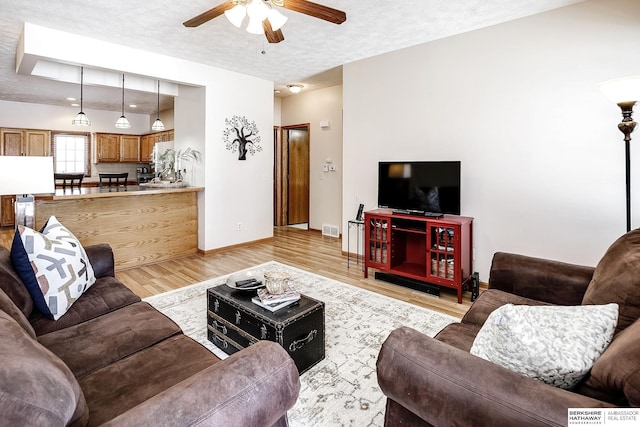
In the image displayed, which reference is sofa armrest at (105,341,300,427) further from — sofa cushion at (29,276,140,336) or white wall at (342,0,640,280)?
white wall at (342,0,640,280)

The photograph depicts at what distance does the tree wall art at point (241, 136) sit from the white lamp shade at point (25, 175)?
2569 mm

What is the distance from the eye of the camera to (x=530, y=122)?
315cm

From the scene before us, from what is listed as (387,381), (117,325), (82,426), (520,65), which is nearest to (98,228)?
(117,325)

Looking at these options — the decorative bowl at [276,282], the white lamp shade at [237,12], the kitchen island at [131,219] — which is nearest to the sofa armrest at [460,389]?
the decorative bowl at [276,282]

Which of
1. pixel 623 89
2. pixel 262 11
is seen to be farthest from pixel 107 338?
pixel 623 89

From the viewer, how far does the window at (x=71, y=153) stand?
7588mm

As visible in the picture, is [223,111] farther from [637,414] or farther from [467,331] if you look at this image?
[637,414]

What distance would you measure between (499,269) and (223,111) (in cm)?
414

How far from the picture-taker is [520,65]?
318cm

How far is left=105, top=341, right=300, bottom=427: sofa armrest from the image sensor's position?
86 centimetres

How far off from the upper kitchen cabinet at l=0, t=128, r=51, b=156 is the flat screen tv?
Answer: 760 cm

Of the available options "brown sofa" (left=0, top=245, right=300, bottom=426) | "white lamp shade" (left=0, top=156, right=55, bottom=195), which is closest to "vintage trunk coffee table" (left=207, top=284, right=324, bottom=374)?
"brown sofa" (left=0, top=245, right=300, bottom=426)

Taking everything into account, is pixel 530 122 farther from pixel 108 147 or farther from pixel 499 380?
pixel 108 147

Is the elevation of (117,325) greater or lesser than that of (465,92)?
lesser
